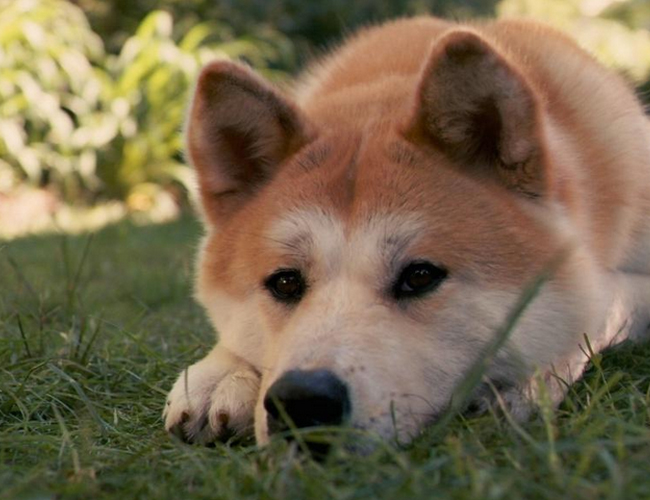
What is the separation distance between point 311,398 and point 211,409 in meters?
0.53

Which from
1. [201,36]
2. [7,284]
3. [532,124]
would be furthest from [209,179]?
[201,36]

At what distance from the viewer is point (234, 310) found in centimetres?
283

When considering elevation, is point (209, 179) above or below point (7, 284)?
above

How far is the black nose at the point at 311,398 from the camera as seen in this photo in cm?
201

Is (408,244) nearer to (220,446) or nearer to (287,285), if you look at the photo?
(287,285)

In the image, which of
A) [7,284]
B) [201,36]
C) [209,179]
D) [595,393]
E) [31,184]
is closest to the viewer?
[595,393]

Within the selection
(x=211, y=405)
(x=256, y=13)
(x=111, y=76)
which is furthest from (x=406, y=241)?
(x=256, y=13)

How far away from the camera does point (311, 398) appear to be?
6.60 feet

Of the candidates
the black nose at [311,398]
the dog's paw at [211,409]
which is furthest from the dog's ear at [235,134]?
the black nose at [311,398]

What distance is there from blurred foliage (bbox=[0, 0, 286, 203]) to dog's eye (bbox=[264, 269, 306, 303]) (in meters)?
6.26

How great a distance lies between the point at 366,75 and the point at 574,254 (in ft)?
3.93

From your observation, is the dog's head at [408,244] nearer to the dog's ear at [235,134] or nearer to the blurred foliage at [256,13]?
the dog's ear at [235,134]

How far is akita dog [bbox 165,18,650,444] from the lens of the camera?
224 cm

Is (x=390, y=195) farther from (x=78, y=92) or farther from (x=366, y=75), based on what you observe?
(x=78, y=92)
